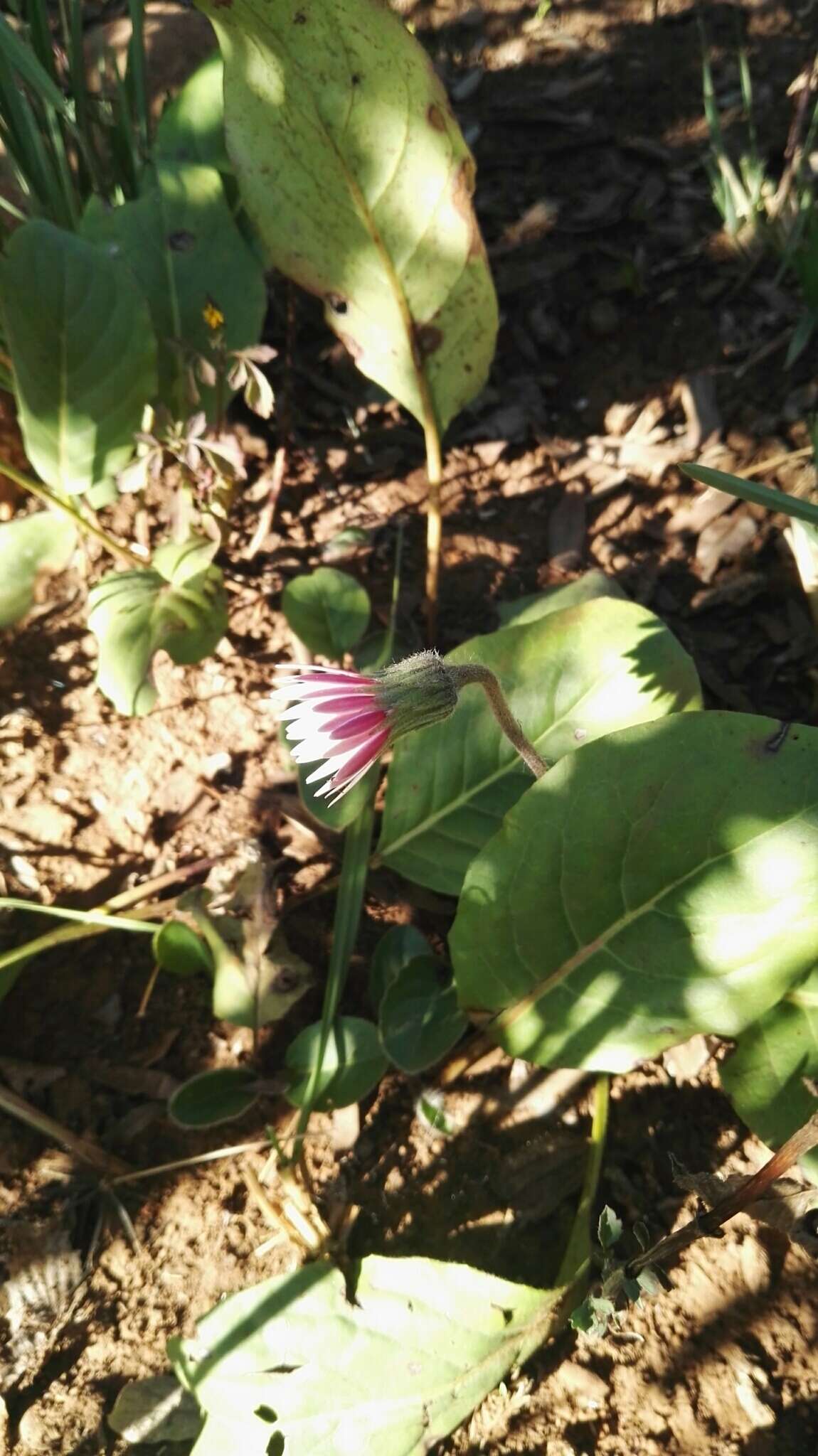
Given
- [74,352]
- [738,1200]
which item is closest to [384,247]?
[74,352]

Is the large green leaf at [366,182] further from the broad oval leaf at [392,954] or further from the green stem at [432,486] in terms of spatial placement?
the broad oval leaf at [392,954]

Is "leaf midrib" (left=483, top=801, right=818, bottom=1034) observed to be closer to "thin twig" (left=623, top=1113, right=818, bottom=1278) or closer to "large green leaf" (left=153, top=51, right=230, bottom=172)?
"thin twig" (left=623, top=1113, right=818, bottom=1278)

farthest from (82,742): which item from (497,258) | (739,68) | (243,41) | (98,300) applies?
(739,68)

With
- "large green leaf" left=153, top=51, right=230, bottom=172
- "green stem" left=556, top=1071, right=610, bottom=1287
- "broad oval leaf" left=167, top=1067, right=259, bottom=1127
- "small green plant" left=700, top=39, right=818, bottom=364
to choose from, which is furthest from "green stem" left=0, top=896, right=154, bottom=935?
"small green plant" left=700, top=39, right=818, bottom=364

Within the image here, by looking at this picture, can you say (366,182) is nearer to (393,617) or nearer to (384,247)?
(384,247)

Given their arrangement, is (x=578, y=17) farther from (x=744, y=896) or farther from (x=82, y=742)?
(x=744, y=896)

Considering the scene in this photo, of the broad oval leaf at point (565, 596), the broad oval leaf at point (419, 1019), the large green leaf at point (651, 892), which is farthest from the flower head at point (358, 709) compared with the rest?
the broad oval leaf at point (565, 596)
